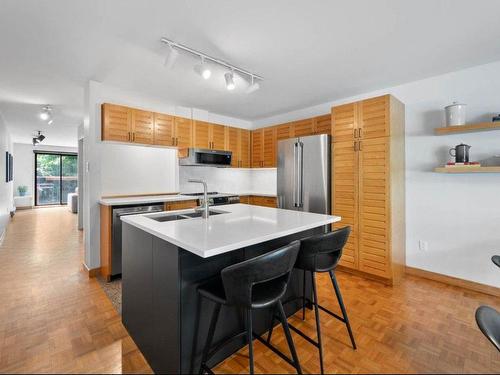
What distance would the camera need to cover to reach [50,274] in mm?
3047

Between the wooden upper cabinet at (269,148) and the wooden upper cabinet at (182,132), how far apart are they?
4.55 feet

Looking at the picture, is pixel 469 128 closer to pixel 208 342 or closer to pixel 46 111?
pixel 208 342

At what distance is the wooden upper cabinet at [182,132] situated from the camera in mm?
3760

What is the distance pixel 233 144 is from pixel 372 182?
253 cm

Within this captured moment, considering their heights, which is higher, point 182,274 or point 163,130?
point 163,130

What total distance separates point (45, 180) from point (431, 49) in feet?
38.8

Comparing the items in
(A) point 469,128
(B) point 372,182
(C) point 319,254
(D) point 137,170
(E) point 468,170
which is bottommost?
(C) point 319,254

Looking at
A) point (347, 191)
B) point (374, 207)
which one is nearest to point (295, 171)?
point (347, 191)

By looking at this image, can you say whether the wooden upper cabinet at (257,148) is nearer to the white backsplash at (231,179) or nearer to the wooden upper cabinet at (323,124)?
the white backsplash at (231,179)

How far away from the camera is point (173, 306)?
4.56 feet

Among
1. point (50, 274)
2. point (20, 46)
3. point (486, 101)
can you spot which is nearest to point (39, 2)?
point (20, 46)

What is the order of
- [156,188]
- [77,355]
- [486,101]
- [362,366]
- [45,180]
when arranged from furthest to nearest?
[45,180] < [156,188] < [486,101] < [77,355] < [362,366]

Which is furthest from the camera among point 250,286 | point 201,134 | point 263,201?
point 263,201

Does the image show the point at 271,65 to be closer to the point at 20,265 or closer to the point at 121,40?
the point at 121,40
